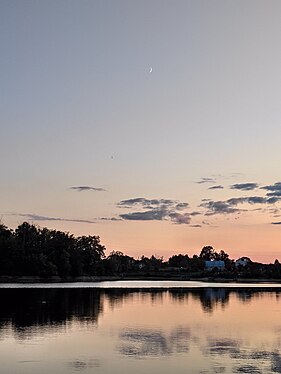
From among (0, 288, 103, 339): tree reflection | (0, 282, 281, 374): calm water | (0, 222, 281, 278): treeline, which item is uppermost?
(0, 222, 281, 278): treeline

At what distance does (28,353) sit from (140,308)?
28.5 metres

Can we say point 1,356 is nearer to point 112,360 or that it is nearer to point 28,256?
point 112,360

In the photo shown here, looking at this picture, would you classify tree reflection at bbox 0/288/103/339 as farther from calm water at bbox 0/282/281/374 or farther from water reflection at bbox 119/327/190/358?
water reflection at bbox 119/327/190/358

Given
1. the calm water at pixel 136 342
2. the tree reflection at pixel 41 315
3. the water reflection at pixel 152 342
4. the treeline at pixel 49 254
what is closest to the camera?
the calm water at pixel 136 342

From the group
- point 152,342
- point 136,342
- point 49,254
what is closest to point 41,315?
point 136,342

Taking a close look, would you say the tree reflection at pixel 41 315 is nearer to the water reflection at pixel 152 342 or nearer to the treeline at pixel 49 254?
the water reflection at pixel 152 342

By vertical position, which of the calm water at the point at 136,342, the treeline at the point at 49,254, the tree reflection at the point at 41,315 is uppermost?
the treeline at the point at 49,254

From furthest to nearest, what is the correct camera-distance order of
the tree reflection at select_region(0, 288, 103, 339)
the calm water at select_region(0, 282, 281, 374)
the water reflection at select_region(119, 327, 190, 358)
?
the tree reflection at select_region(0, 288, 103, 339) → the water reflection at select_region(119, 327, 190, 358) → the calm water at select_region(0, 282, 281, 374)

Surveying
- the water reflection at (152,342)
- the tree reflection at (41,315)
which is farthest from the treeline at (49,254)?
the water reflection at (152,342)

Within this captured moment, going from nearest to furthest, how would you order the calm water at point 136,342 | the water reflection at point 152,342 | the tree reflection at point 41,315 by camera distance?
the calm water at point 136,342 → the water reflection at point 152,342 → the tree reflection at point 41,315

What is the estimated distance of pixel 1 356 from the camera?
2616cm

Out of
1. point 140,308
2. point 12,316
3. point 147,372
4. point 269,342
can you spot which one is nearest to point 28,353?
point 147,372

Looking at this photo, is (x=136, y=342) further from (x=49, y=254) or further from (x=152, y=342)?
(x=49, y=254)

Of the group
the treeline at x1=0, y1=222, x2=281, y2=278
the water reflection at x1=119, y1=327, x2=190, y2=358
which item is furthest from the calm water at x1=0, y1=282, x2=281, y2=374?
the treeline at x1=0, y1=222, x2=281, y2=278
